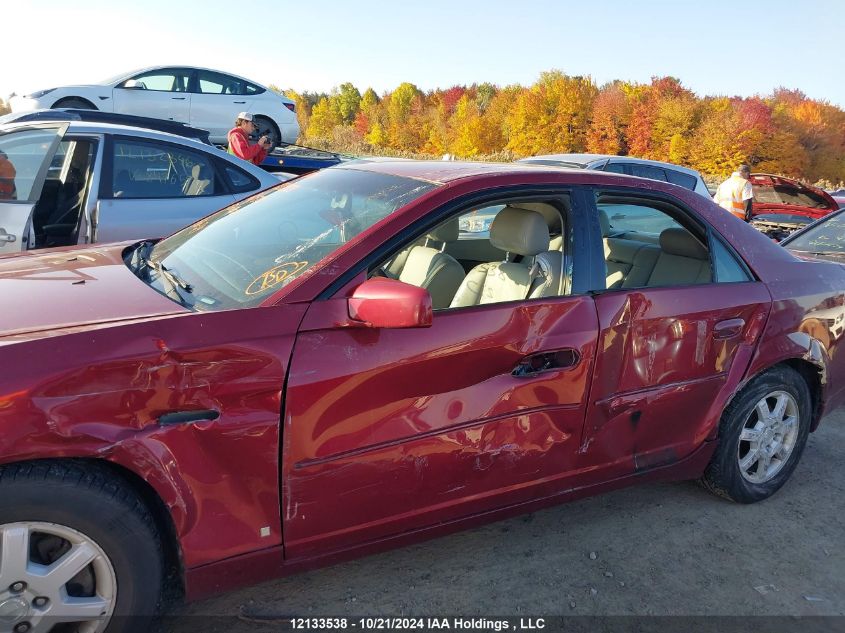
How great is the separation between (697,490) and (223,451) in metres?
2.56

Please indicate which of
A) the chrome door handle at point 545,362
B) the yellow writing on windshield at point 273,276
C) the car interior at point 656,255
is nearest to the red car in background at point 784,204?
the car interior at point 656,255

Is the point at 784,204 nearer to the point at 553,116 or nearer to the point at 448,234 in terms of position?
the point at 448,234

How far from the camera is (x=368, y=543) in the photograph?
2.20 meters

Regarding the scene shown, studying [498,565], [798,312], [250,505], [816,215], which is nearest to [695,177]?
[816,215]

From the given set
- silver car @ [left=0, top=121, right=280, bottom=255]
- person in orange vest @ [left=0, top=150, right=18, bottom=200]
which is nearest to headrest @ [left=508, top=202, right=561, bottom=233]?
silver car @ [left=0, top=121, right=280, bottom=255]

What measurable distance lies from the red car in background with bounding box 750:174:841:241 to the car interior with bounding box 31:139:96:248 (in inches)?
417

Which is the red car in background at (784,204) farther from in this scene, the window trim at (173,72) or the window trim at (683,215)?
the window trim at (173,72)

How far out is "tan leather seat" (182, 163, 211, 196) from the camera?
5.09 metres

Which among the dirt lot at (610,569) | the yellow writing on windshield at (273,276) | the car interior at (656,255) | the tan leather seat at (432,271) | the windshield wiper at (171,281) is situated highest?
the car interior at (656,255)

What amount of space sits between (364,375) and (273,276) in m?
0.48

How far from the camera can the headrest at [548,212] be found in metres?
2.71

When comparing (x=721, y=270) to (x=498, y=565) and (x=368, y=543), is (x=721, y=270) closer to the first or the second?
(x=498, y=565)

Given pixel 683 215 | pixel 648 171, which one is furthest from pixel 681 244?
pixel 648 171

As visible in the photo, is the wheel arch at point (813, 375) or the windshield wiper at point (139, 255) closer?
the windshield wiper at point (139, 255)
